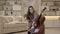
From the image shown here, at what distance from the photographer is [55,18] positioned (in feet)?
22.6

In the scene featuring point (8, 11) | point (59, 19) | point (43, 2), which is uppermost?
point (43, 2)

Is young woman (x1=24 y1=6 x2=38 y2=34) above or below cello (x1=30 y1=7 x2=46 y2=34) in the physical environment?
above

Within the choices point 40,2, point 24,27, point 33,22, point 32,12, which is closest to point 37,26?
point 33,22

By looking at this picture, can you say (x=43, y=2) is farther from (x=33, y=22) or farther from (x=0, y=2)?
(x=33, y=22)

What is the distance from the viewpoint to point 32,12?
1506 mm

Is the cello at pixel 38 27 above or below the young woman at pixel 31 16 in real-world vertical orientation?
below

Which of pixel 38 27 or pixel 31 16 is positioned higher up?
pixel 31 16

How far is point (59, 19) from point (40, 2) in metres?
1.25

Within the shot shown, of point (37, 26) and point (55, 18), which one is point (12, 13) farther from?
point (37, 26)

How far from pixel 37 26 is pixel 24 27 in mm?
3102

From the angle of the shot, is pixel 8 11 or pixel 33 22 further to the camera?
pixel 8 11

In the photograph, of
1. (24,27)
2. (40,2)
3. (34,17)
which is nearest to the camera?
(34,17)

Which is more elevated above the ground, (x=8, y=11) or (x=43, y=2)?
(x=43, y=2)

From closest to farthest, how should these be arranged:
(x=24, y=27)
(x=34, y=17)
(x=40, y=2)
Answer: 1. (x=34, y=17)
2. (x=24, y=27)
3. (x=40, y=2)
